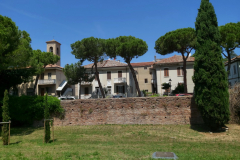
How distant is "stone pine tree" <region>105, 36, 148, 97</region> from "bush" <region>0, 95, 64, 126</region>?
1104 cm

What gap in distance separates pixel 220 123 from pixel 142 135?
4.81 metres

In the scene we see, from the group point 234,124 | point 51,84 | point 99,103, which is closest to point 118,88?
point 51,84

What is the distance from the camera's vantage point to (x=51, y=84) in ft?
125

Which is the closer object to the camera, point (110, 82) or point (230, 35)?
point (230, 35)

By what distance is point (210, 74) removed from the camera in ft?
41.9

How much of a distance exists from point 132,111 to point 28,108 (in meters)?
8.45

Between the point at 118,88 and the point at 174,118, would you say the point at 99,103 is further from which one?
the point at 118,88

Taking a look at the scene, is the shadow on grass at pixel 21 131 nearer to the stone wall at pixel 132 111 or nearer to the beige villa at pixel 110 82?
the stone wall at pixel 132 111

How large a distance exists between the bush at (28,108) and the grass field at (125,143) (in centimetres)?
111

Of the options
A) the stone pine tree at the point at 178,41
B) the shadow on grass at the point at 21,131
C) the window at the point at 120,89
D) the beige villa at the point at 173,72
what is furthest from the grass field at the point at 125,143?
the window at the point at 120,89

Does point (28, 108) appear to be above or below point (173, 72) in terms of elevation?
below

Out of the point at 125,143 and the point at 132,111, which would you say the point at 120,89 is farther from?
the point at 125,143

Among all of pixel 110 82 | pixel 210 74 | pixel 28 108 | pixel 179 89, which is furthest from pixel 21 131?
pixel 110 82

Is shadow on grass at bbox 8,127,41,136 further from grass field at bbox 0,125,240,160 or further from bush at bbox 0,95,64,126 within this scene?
bush at bbox 0,95,64,126
